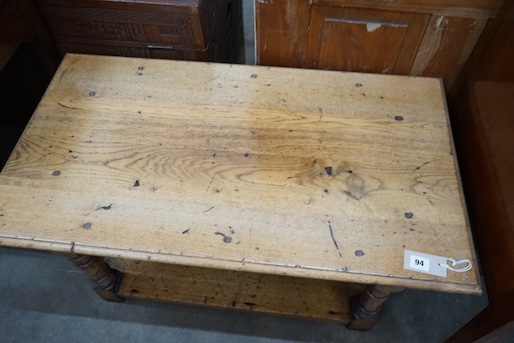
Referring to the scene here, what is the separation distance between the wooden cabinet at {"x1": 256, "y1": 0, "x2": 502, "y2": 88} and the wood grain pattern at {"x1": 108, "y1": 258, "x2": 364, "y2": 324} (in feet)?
2.15

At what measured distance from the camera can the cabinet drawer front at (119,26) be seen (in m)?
1.16

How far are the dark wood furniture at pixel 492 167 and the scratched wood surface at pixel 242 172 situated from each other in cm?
9

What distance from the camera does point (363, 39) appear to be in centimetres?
109

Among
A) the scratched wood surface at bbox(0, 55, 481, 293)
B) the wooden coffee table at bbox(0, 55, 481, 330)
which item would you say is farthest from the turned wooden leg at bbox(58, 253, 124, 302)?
the scratched wood surface at bbox(0, 55, 481, 293)

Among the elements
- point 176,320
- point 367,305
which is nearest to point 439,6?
point 367,305

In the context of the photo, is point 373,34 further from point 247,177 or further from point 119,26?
point 119,26

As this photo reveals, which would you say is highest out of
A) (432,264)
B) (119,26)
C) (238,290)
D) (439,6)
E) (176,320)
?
(439,6)

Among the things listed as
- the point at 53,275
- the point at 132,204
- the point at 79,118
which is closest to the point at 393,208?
the point at 132,204

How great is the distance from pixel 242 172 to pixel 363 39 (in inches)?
20.1

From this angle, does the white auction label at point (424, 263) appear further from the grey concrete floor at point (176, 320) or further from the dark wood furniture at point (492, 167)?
the grey concrete floor at point (176, 320)

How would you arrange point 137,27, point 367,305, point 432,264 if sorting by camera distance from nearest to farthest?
1. point 432,264
2. point 367,305
3. point 137,27

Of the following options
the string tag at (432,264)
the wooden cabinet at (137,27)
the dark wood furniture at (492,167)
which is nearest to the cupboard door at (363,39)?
the dark wood furniture at (492,167)

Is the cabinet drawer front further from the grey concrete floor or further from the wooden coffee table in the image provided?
the grey concrete floor

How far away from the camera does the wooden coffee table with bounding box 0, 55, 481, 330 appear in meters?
0.83
